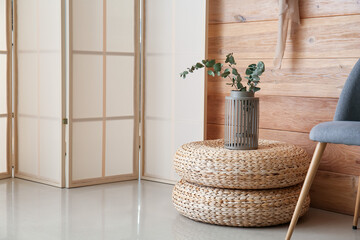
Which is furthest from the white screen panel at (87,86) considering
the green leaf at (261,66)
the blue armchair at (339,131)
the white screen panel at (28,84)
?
the blue armchair at (339,131)

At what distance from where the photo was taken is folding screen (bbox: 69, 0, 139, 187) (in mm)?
3166

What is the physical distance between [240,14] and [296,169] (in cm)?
107

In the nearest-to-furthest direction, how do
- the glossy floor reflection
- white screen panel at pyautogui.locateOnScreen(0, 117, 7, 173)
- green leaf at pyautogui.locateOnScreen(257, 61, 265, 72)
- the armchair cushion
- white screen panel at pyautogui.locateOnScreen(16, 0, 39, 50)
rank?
the armchair cushion < the glossy floor reflection < green leaf at pyautogui.locateOnScreen(257, 61, 265, 72) < white screen panel at pyautogui.locateOnScreen(16, 0, 39, 50) < white screen panel at pyautogui.locateOnScreen(0, 117, 7, 173)

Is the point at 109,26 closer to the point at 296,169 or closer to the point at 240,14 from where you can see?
the point at 240,14

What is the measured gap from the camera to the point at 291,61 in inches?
111

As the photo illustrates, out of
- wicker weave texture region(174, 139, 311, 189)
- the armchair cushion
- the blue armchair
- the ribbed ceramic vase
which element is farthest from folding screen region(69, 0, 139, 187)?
the armchair cushion

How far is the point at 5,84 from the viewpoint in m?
3.38

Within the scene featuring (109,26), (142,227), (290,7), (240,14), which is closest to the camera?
(142,227)

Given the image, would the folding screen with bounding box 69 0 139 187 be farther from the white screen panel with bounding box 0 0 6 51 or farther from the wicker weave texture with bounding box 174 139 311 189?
the wicker weave texture with bounding box 174 139 311 189

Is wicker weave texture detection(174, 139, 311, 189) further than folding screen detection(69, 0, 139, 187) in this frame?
No

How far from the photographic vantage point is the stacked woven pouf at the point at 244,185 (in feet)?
7.62

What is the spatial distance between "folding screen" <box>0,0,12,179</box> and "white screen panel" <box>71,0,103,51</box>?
0.53 m

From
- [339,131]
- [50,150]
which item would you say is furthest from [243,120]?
[50,150]

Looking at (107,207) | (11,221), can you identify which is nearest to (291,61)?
(107,207)
